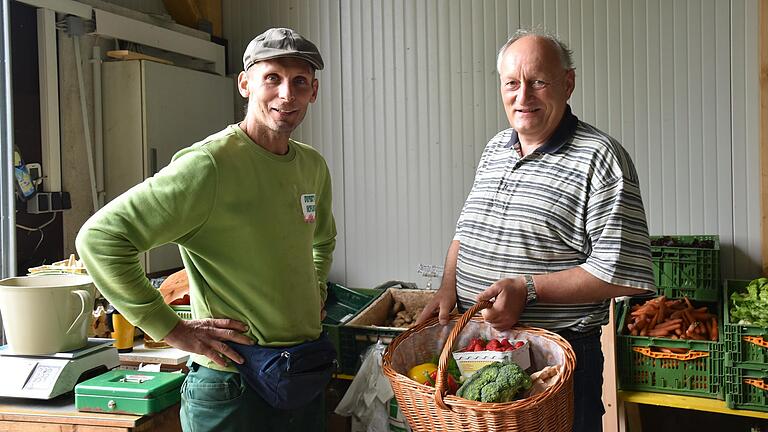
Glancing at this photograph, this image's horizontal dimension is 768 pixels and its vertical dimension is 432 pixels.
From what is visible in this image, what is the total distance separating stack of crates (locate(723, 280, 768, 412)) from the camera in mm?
2922

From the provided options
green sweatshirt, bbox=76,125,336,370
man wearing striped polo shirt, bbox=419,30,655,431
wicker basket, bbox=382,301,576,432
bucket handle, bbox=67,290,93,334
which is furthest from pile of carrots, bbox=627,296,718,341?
bucket handle, bbox=67,290,93,334

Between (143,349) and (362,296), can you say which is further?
(362,296)

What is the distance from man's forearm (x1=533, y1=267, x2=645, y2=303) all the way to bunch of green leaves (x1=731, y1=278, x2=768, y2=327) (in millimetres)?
1494

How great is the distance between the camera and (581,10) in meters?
3.99

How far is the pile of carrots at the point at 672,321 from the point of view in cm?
321

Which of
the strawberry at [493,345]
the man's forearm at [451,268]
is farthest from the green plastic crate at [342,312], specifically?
the strawberry at [493,345]

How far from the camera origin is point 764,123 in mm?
3584

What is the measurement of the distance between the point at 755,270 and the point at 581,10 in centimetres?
165

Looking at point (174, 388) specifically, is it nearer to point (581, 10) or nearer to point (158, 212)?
point (158, 212)

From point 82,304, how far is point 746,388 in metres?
2.61

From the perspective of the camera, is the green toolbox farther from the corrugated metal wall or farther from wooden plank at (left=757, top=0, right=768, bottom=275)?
wooden plank at (left=757, top=0, right=768, bottom=275)

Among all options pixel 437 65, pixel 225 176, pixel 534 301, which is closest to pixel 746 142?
pixel 437 65

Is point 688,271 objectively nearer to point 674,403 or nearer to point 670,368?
point 670,368

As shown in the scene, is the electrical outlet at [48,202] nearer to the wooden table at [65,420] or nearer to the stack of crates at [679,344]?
the wooden table at [65,420]
